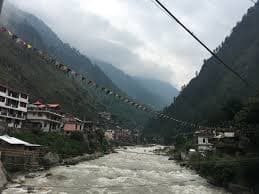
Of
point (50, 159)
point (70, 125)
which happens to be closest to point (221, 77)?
point (70, 125)

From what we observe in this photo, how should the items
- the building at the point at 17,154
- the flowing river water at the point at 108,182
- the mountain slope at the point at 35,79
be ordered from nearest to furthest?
the flowing river water at the point at 108,182, the building at the point at 17,154, the mountain slope at the point at 35,79

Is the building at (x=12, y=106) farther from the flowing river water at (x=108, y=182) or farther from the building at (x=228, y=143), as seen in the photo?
the building at (x=228, y=143)

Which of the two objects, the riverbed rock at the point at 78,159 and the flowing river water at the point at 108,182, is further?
the riverbed rock at the point at 78,159

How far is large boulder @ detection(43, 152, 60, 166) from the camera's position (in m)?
38.4

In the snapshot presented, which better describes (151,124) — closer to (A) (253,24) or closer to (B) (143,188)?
(A) (253,24)

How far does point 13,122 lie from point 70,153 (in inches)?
400

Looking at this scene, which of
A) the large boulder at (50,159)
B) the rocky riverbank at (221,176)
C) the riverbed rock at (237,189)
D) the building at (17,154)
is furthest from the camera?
the large boulder at (50,159)

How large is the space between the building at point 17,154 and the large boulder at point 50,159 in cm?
89

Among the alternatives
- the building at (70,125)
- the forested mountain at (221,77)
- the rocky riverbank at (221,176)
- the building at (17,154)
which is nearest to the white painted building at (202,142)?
the rocky riverbank at (221,176)

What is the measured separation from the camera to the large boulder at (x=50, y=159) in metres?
38.4

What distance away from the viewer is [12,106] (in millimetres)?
50375

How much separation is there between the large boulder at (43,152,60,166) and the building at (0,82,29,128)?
10272mm

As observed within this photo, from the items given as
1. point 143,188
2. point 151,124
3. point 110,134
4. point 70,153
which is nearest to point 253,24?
point 151,124

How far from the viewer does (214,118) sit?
6166cm
